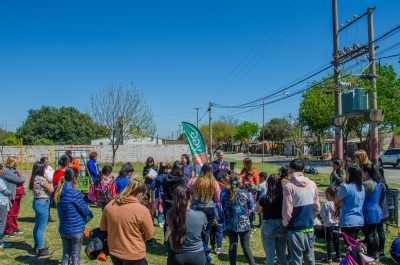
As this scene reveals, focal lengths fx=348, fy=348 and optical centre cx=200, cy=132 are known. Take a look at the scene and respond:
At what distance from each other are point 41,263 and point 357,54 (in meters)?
12.5

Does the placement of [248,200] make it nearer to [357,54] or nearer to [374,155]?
[374,155]

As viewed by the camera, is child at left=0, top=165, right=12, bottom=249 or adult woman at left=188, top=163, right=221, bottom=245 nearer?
adult woman at left=188, top=163, right=221, bottom=245

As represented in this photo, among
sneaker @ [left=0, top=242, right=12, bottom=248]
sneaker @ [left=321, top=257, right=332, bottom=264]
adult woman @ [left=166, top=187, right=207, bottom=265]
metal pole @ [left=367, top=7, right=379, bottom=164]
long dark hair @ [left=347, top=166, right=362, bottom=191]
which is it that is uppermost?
metal pole @ [left=367, top=7, right=379, bottom=164]

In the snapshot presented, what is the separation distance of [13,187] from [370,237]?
6.64 m

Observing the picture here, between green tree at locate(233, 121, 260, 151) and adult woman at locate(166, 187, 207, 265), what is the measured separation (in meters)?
81.8

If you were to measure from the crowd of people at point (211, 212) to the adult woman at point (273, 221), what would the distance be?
0.5 inches

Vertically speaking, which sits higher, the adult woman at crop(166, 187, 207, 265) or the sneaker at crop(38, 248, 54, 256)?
the adult woman at crop(166, 187, 207, 265)

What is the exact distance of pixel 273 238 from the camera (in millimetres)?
4594

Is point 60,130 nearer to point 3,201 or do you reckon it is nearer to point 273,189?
point 3,201

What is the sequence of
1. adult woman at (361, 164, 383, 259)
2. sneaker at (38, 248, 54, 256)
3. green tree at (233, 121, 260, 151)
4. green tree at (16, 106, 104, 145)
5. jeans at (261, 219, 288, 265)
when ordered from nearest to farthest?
1. jeans at (261, 219, 288, 265)
2. adult woman at (361, 164, 383, 259)
3. sneaker at (38, 248, 54, 256)
4. green tree at (16, 106, 104, 145)
5. green tree at (233, 121, 260, 151)

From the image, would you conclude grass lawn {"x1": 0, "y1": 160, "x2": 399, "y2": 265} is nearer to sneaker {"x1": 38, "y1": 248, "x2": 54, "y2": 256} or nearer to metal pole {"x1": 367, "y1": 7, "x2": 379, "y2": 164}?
sneaker {"x1": 38, "y1": 248, "x2": 54, "y2": 256}

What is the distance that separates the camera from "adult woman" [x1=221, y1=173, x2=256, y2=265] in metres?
4.98

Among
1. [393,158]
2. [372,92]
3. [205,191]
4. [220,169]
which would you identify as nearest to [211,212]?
[205,191]

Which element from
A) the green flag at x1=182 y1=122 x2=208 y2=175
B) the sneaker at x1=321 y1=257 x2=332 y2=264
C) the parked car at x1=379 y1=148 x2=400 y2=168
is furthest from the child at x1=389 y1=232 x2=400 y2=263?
the parked car at x1=379 y1=148 x2=400 y2=168
